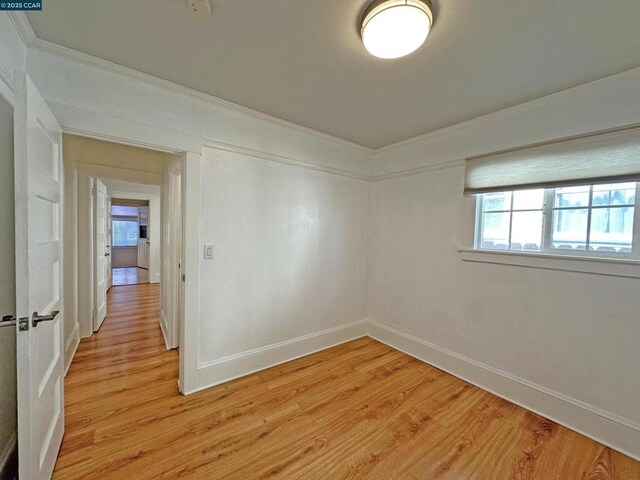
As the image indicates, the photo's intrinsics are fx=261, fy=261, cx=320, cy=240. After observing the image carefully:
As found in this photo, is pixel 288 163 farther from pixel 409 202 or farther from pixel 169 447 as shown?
pixel 169 447

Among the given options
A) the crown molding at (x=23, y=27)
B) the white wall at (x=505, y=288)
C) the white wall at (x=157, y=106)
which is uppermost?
the crown molding at (x=23, y=27)

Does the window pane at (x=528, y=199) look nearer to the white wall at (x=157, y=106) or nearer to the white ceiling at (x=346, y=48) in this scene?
the white ceiling at (x=346, y=48)

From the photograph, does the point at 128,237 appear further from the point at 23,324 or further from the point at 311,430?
the point at 311,430

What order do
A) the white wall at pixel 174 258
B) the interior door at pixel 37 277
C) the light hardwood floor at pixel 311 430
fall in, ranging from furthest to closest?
the white wall at pixel 174 258, the light hardwood floor at pixel 311 430, the interior door at pixel 37 277

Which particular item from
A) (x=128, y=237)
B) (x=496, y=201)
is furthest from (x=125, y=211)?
(x=496, y=201)

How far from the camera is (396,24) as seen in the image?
1.23m

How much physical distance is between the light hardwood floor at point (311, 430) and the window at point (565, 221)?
1.33 m

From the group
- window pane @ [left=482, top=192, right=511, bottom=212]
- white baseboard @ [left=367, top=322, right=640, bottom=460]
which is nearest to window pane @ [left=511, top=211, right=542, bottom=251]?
window pane @ [left=482, top=192, right=511, bottom=212]

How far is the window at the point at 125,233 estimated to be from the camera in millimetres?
9289

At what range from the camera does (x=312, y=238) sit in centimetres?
292

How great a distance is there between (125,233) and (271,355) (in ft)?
31.7

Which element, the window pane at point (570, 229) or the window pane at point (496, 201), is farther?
the window pane at point (496, 201)

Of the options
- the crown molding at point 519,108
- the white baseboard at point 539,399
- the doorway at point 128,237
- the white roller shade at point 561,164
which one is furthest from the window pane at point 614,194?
the doorway at point 128,237

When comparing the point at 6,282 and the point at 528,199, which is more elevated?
the point at 528,199
